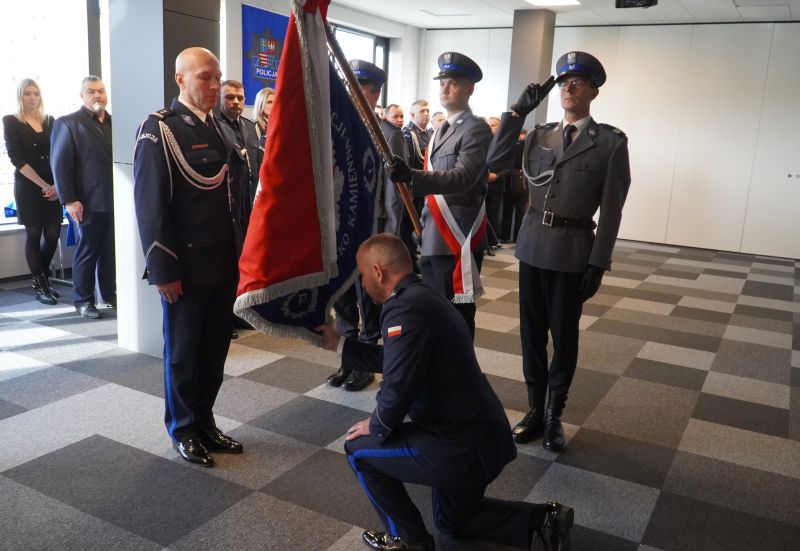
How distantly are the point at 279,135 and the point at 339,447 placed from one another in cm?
151

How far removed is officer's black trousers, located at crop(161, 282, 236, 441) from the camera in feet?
8.79

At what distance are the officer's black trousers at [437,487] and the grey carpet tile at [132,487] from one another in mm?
685

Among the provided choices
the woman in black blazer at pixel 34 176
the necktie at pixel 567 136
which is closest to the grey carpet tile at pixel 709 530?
the necktie at pixel 567 136

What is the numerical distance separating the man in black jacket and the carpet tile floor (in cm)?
35

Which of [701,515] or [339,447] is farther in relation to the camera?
[339,447]

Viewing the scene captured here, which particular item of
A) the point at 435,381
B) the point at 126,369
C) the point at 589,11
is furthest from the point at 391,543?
the point at 589,11

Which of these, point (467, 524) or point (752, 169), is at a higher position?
point (752, 169)

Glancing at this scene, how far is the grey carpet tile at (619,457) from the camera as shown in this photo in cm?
287

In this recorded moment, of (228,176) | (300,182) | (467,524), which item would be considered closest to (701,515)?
(467,524)

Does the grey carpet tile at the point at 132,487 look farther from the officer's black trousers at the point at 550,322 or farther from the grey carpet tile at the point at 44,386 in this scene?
the officer's black trousers at the point at 550,322

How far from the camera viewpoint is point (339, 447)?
297 cm

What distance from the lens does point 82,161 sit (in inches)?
187

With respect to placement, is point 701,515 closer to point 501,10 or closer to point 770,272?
point 770,272

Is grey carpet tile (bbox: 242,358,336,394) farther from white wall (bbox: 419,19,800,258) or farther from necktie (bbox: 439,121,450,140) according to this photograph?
white wall (bbox: 419,19,800,258)
